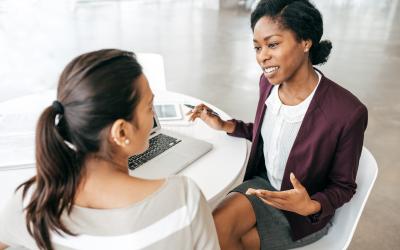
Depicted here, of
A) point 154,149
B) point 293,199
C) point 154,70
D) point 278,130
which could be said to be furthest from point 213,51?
point 293,199

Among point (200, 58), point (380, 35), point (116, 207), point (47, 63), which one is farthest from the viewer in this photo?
point (380, 35)

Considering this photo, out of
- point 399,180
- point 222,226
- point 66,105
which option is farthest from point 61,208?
point 399,180

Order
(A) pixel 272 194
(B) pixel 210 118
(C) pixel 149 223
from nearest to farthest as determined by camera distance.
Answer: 1. (C) pixel 149 223
2. (A) pixel 272 194
3. (B) pixel 210 118

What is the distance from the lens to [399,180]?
2.62m

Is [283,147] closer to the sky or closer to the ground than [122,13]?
closer to the sky

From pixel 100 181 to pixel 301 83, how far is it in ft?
2.80

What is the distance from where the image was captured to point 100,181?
31.1 inches

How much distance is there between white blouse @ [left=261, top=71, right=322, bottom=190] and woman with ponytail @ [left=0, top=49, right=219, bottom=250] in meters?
0.67

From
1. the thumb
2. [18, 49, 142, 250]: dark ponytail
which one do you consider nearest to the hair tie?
[18, 49, 142, 250]: dark ponytail

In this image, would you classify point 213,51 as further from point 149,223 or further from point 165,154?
point 149,223

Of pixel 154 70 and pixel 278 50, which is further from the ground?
pixel 278 50

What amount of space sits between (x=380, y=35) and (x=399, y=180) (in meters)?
4.29

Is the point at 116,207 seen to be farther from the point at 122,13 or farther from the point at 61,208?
the point at 122,13

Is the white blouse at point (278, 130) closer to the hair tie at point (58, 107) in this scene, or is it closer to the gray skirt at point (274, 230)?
the gray skirt at point (274, 230)
